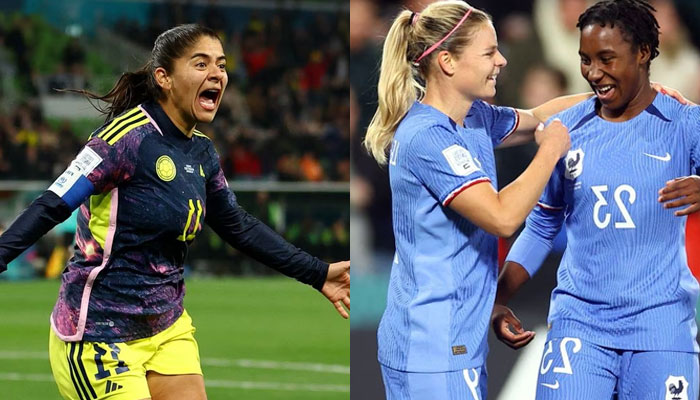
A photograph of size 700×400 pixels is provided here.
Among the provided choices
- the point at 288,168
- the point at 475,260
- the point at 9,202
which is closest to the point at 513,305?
the point at 475,260

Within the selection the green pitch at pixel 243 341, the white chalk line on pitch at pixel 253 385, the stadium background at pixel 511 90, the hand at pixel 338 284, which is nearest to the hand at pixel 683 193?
the stadium background at pixel 511 90

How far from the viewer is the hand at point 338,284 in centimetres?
499

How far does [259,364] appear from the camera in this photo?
10.3 m

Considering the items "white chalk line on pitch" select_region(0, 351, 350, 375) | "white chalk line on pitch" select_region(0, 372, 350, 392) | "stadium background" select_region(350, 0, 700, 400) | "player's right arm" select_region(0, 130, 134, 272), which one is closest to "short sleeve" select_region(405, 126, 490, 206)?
"player's right arm" select_region(0, 130, 134, 272)

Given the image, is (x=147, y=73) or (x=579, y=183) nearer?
(x=579, y=183)

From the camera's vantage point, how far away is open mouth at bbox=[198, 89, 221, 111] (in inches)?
177

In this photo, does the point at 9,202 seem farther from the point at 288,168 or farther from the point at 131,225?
the point at 131,225

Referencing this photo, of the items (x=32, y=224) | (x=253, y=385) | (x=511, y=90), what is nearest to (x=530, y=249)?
(x=511, y=90)

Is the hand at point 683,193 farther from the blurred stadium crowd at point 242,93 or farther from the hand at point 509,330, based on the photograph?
the blurred stadium crowd at point 242,93

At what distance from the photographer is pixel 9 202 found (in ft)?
53.4

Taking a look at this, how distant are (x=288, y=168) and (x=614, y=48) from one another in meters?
16.9

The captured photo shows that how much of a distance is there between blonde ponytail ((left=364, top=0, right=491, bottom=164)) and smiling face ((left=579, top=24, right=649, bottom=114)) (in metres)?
0.38

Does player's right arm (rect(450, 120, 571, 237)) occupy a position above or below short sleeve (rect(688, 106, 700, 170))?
below

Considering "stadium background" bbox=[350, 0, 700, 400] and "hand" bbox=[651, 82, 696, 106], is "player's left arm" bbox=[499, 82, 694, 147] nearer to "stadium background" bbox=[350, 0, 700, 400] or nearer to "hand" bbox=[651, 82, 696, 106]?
"hand" bbox=[651, 82, 696, 106]
